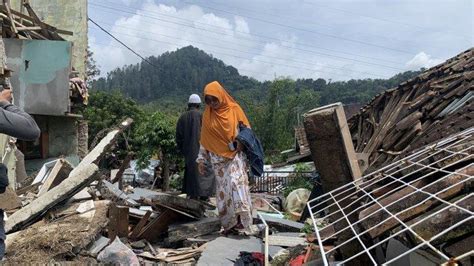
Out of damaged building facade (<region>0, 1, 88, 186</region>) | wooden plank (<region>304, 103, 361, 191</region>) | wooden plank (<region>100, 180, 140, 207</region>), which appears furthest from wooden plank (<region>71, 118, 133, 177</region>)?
wooden plank (<region>304, 103, 361, 191</region>)

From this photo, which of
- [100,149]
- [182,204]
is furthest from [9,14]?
[182,204]

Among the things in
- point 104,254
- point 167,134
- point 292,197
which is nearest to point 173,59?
point 167,134

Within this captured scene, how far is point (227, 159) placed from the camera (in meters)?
5.55

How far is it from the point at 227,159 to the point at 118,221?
143 centimetres

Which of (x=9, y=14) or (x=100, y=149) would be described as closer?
(x=100, y=149)

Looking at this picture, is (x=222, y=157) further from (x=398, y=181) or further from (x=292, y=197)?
(x=292, y=197)

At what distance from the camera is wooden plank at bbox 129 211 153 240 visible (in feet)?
18.2

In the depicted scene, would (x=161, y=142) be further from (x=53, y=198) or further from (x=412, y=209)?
(x=412, y=209)

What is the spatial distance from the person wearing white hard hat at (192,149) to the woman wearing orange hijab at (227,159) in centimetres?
119

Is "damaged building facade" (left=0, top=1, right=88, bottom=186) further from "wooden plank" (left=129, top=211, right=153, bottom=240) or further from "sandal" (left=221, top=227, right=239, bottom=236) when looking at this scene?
"sandal" (left=221, top=227, right=239, bottom=236)

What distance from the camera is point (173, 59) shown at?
8156cm

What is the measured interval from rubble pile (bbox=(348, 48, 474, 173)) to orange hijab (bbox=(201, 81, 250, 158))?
1628mm

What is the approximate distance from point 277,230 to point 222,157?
1119 millimetres

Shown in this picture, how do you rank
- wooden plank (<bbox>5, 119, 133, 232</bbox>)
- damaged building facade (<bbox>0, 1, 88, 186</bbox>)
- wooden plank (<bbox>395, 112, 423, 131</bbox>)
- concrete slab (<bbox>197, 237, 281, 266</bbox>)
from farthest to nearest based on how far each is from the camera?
damaged building facade (<bbox>0, 1, 88, 186</bbox>) → wooden plank (<bbox>395, 112, 423, 131</bbox>) → wooden plank (<bbox>5, 119, 133, 232</bbox>) → concrete slab (<bbox>197, 237, 281, 266</bbox>)
